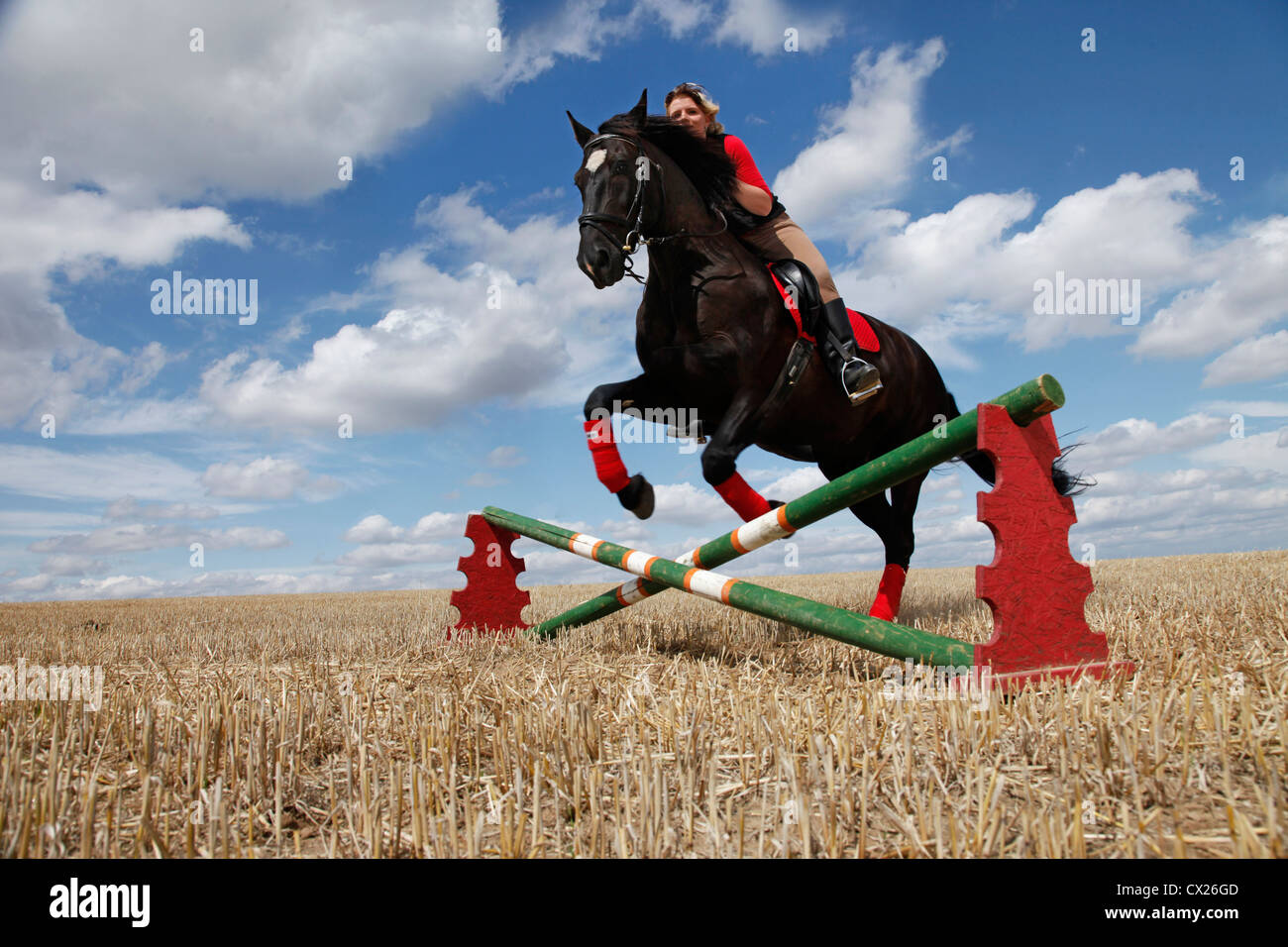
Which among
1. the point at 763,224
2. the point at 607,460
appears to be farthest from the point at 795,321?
the point at 607,460

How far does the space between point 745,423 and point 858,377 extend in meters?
0.83

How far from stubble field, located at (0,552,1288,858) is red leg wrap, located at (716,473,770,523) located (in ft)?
3.19

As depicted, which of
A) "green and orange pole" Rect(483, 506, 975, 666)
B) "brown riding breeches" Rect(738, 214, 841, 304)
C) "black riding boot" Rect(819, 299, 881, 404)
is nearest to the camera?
Answer: "green and orange pole" Rect(483, 506, 975, 666)

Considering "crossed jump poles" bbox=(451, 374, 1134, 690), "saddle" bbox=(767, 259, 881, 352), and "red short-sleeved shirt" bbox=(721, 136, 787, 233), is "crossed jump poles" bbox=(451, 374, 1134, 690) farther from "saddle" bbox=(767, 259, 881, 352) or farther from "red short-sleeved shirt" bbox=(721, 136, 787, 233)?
"red short-sleeved shirt" bbox=(721, 136, 787, 233)

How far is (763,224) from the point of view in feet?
14.8

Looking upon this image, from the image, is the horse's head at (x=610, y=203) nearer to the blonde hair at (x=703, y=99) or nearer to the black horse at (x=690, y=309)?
the black horse at (x=690, y=309)

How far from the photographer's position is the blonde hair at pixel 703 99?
449cm

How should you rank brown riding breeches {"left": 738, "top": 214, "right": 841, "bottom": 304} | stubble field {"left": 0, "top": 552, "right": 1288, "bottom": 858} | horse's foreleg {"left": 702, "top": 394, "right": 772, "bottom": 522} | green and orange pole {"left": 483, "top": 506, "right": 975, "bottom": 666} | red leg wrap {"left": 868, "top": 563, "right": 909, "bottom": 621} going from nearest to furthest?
stubble field {"left": 0, "top": 552, "right": 1288, "bottom": 858} → green and orange pole {"left": 483, "top": 506, "right": 975, "bottom": 666} → horse's foreleg {"left": 702, "top": 394, "right": 772, "bottom": 522} → brown riding breeches {"left": 738, "top": 214, "right": 841, "bottom": 304} → red leg wrap {"left": 868, "top": 563, "right": 909, "bottom": 621}

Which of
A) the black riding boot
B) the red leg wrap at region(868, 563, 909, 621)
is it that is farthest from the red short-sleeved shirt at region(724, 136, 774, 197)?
the red leg wrap at region(868, 563, 909, 621)

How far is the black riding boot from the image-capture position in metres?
4.06

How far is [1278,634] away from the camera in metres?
3.06
